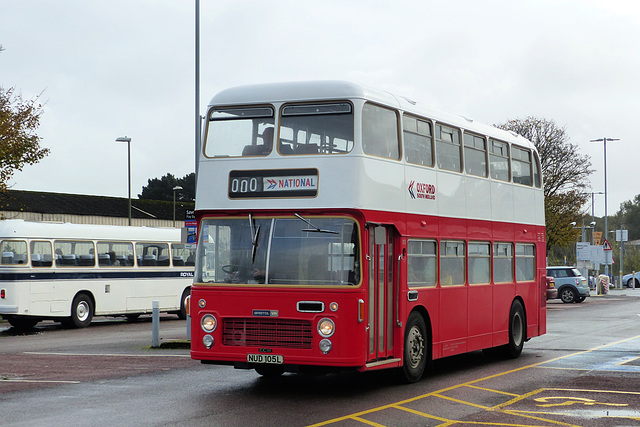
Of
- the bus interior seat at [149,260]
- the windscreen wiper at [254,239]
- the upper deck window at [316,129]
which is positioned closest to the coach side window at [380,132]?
the upper deck window at [316,129]

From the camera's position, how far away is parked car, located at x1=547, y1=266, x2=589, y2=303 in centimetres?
4469

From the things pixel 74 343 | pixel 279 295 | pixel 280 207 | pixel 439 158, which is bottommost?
pixel 74 343

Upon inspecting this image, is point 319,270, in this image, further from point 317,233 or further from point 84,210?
point 84,210

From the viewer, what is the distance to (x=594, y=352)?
18594 millimetres

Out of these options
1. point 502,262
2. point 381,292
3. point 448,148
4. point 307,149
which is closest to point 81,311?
point 502,262

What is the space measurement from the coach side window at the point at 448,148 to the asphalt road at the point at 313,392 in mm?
3383

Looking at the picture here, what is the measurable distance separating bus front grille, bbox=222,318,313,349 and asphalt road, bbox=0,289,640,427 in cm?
71

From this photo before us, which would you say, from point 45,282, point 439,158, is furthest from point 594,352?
point 45,282

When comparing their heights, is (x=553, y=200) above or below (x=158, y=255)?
above

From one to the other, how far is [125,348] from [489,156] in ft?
29.1

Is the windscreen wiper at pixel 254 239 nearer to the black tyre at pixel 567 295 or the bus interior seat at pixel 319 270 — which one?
the bus interior seat at pixel 319 270

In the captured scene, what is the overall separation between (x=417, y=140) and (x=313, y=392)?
13.6 feet

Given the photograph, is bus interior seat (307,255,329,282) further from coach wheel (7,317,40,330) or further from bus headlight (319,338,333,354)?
coach wheel (7,317,40,330)

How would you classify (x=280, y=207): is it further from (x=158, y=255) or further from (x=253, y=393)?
(x=158, y=255)
